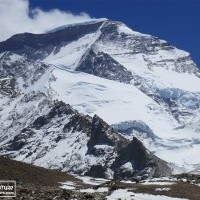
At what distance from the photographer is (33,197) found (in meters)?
56.9

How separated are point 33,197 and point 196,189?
28.3m

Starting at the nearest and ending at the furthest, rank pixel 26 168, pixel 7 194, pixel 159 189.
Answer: pixel 7 194, pixel 159 189, pixel 26 168

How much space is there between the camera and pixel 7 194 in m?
55.8

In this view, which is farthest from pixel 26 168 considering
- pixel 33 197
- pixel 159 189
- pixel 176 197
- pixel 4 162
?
pixel 33 197

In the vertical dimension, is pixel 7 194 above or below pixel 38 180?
below

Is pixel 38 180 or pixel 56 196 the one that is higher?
pixel 38 180

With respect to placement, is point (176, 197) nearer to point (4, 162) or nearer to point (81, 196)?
point (81, 196)

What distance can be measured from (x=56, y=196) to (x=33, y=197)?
2953 millimetres

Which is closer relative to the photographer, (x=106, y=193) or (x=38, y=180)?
(x=106, y=193)

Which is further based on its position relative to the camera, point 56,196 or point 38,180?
point 38,180

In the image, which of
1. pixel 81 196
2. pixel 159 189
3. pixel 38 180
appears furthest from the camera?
pixel 38 180

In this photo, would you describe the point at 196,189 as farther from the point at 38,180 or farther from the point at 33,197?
the point at 33,197

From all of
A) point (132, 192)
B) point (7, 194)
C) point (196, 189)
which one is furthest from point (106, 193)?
point (7, 194)

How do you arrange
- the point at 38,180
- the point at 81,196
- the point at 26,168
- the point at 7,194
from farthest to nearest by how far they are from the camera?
the point at 26,168
the point at 38,180
the point at 81,196
the point at 7,194
